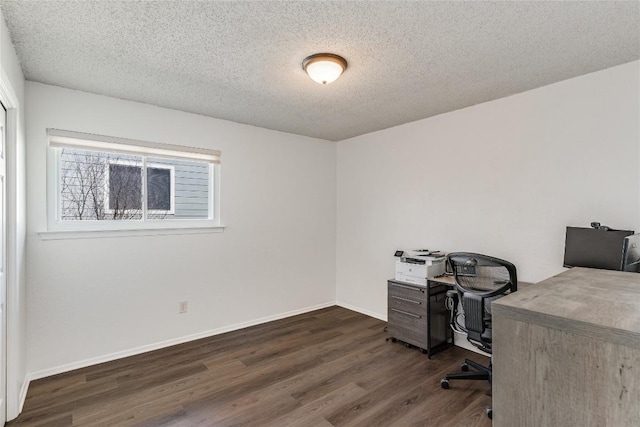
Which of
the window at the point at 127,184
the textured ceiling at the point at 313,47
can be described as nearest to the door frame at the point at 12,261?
the textured ceiling at the point at 313,47

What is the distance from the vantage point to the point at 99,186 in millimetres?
3004

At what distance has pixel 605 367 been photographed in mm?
757

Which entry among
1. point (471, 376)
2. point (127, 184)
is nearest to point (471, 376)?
point (471, 376)

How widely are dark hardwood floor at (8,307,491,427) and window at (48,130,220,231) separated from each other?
1.32 metres

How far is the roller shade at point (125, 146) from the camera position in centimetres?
272

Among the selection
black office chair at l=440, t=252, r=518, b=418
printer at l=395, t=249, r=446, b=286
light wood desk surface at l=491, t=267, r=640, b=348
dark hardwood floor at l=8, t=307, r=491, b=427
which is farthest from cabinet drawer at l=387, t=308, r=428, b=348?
light wood desk surface at l=491, t=267, r=640, b=348

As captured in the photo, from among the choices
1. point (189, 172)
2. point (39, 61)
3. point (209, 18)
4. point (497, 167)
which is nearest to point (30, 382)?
point (189, 172)

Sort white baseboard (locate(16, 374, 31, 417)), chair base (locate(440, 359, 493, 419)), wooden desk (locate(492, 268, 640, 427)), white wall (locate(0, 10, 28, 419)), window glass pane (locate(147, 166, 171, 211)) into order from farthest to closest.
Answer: window glass pane (locate(147, 166, 171, 211)) < chair base (locate(440, 359, 493, 419)) < white baseboard (locate(16, 374, 31, 417)) < white wall (locate(0, 10, 28, 419)) < wooden desk (locate(492, 268, 640, 427))

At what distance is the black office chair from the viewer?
7.62 ft

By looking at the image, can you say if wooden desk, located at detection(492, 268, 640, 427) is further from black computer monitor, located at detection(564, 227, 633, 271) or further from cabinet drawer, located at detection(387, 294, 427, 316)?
cabinet drawer, located at detection(387, 294, 427, 316)

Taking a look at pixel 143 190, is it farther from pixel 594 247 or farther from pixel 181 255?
pixel 594 247

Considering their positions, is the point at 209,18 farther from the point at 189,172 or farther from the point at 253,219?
the point at 253,219

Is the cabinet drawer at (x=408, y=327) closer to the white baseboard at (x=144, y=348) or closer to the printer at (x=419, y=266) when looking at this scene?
the printer at (x=419, y=266)

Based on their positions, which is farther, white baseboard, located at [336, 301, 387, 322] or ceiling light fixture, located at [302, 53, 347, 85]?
white baseboard, located at [336, 301, 387, 322]
